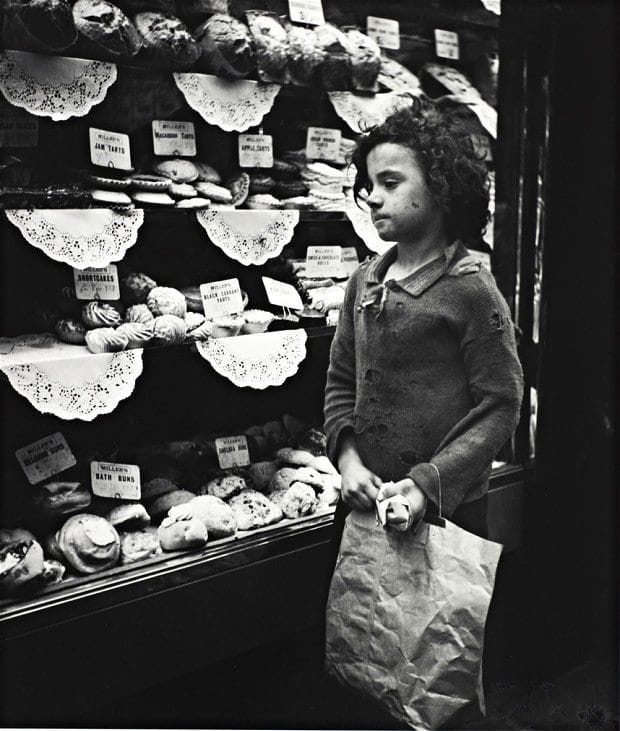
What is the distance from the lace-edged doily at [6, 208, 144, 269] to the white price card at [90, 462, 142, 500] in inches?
21.5

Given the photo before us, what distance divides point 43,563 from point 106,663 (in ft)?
0.88

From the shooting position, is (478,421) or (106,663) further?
(106,663)

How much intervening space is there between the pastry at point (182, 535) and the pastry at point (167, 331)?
0.44 metres

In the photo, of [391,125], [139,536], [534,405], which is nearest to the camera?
[391,125]

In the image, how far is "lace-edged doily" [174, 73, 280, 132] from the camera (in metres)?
2.02

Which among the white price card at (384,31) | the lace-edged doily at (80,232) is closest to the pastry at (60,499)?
the lace-edged doily at (80,232)

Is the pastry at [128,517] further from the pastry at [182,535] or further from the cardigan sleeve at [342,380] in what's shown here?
the cardigan sleeve at [342,380]

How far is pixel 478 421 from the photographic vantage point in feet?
4.87

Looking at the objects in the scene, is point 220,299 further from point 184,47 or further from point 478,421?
point 478,421

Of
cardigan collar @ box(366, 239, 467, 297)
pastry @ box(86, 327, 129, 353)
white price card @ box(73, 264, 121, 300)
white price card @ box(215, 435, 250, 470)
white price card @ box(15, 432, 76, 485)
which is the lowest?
white price card @ box(215, 435, 250, 470)

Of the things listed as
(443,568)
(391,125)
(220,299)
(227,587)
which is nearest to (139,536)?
(227,587)

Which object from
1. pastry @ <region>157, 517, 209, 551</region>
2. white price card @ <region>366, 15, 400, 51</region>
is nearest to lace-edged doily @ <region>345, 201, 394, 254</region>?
white price card @ <region>366, 15, 400, 51</region>

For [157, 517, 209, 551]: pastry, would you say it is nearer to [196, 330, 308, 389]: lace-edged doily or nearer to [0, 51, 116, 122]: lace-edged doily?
[196, 330, 308, 389]: lace-edged doily

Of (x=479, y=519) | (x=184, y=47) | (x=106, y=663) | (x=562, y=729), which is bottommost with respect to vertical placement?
(x=562, y=729)
